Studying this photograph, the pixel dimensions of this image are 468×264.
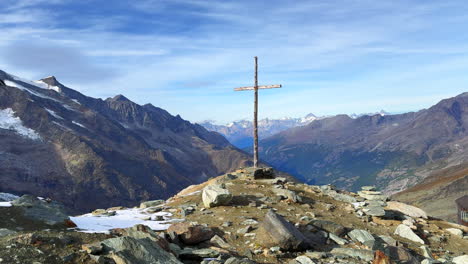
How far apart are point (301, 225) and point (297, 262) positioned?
5520 mm

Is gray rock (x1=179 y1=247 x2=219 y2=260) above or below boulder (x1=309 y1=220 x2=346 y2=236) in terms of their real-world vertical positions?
above

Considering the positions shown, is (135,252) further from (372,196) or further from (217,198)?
(372,196)

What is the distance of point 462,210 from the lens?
2670 inches

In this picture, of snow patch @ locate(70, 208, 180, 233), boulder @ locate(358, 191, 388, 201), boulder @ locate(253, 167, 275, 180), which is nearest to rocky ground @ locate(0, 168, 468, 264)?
boulder @ locate(358, 191, 388, 201)

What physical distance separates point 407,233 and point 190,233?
17312 millimetres

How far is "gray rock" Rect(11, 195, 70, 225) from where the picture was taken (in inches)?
724

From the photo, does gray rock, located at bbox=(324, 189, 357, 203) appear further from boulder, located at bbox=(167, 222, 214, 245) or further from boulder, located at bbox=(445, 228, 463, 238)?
boulder, located at bbox=(167, 222, 214, 245)

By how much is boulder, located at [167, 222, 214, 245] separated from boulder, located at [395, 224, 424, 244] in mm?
15702

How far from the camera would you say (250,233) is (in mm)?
18938

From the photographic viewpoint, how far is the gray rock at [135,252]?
11.5 m

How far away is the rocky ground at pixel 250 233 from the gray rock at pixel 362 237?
0.06 meters

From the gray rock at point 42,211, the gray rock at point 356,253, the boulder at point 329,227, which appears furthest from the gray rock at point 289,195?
the gray rock at point 42,211

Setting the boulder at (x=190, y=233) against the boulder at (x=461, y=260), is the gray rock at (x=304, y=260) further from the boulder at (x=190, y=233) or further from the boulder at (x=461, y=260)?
the boulder at (x=461, y=260)

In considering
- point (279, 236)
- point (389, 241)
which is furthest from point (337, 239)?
point (279, 236)
